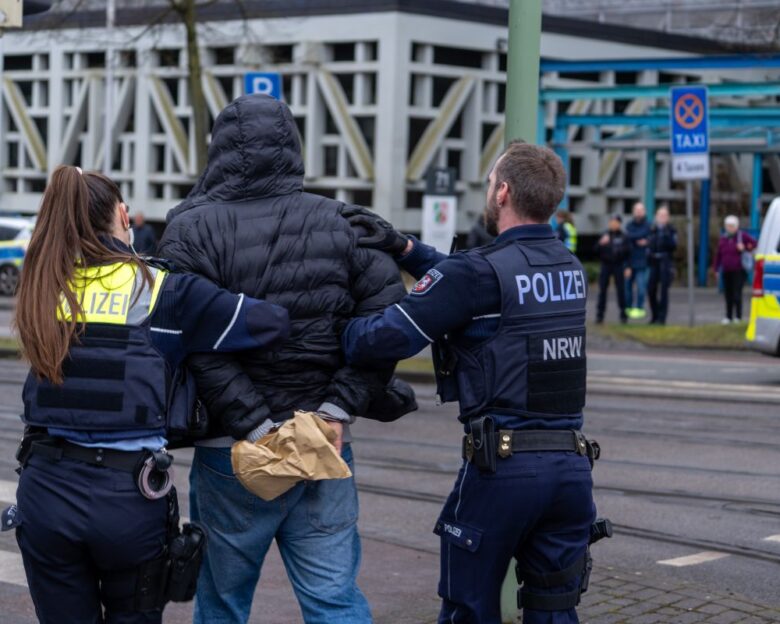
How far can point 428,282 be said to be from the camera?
412 centimetres

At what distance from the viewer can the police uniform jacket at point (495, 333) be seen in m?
4.06

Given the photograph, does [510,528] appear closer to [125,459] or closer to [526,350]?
[526,350]

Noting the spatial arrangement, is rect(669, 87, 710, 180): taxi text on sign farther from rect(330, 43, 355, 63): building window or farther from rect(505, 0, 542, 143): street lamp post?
rect(330, 43, 355, 63): building window

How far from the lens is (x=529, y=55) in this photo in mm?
5582

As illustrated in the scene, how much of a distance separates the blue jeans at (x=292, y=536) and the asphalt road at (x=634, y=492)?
5.93 feet

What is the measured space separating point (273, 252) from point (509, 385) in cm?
76

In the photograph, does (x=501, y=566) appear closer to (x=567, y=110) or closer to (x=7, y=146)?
(x=567, y=110)

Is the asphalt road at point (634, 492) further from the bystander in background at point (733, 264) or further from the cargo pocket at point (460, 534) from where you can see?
the bystander in background at point (733, 264)

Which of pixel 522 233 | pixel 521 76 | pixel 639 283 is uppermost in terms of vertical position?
pixel 521 76

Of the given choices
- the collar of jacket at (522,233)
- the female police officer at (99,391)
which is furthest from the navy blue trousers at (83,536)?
the collar of jacket at (522,233)

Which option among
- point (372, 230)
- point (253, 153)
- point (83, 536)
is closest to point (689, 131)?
point (372, 230)

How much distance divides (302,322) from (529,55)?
6.54 feet

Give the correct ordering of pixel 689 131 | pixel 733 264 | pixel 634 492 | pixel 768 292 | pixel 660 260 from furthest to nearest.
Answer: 1. pixel 733 264
2. pixel 660 260
3. pixel 689 131
4. pixel 768 292
5. pixel 634 492

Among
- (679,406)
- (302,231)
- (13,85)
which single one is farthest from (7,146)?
(302,231)
